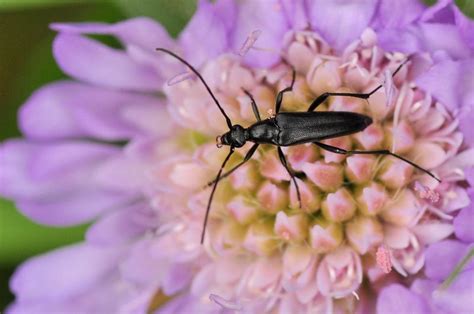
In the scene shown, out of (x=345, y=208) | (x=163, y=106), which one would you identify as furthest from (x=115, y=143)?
(x=345, y=208)

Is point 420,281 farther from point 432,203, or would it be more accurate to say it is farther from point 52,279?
point 52,279

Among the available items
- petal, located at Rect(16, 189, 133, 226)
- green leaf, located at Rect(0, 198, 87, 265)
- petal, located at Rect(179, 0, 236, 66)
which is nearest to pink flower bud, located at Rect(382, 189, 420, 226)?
petal, located at Rect(179, 0, 236, 66)

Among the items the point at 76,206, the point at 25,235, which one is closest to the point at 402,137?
the point at 76,206

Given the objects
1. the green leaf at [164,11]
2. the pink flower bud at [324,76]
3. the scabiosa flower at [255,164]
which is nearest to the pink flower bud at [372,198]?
the scabiosa flower at [255,164]

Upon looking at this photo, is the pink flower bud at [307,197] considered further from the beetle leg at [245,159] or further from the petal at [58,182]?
the petal at [58,182]

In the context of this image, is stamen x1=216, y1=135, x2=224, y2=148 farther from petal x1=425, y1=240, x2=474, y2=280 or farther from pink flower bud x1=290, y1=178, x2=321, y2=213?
petal x1=425, y1=240, x2=474, y2=280

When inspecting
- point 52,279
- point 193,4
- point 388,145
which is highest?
point 193,4

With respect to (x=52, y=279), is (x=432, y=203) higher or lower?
higher
